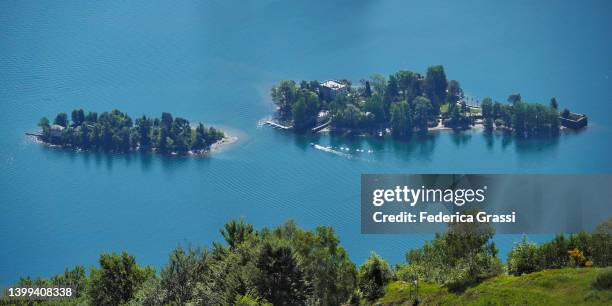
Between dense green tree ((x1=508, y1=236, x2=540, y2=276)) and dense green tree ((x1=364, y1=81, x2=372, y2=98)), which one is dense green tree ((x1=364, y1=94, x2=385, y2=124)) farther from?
dense green tree ((x1=508, y1=236, x2=540, y2=276))

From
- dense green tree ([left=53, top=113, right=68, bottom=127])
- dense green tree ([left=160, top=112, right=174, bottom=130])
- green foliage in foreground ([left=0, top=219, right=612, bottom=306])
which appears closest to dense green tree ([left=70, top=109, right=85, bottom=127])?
dense green tree ([left=53, top=113, right=68, bottom=127])

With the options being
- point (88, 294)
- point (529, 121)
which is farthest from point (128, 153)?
point (88, 294)

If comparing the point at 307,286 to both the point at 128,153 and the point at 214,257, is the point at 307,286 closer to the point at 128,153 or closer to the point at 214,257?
the point at 214,257

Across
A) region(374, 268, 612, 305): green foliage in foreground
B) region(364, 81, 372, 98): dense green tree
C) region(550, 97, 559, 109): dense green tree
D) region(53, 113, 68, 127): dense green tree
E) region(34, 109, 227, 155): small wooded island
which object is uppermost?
region(364, 81, 372, 98): dense green tree

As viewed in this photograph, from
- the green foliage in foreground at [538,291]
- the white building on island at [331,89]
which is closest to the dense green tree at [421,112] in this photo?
the white building on island at [331,89]

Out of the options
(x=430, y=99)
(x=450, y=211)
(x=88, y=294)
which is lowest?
(x=88, y=294)

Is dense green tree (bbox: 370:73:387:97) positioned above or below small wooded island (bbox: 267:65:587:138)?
above

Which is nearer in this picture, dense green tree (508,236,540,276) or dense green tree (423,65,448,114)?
dense green tree (508,236,540,276)

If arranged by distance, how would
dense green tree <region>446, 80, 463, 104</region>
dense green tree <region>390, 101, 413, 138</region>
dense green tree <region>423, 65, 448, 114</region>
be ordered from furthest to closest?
1. dense green tree <region>423, 65, 448, 114</region>
2. dense green tree <region>446, 80, 463, 104</region>
3. dense green tree <region>390, 101, 413, 138</region>
